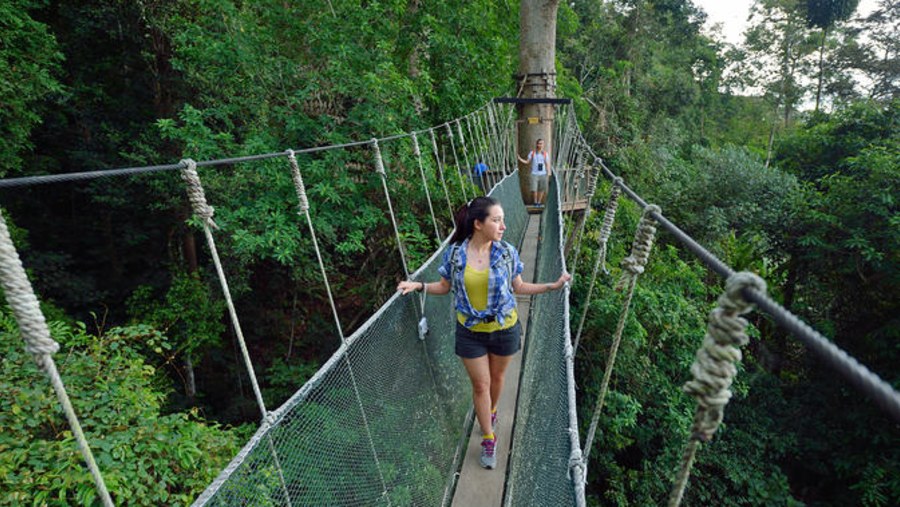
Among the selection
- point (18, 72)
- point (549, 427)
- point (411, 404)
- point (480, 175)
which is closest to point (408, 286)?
point (411, 404)

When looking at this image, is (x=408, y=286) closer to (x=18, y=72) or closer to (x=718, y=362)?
(x=718, y=362)

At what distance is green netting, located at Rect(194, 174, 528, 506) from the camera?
121 cm

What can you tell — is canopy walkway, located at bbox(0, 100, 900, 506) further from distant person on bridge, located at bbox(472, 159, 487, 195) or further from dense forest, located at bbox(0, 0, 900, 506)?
distant person on bridge, located at bbox(472, 159, 487, 195)

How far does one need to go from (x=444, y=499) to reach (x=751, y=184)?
26.2 feet

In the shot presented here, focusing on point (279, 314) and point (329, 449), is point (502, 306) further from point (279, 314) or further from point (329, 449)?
point (279, 314)

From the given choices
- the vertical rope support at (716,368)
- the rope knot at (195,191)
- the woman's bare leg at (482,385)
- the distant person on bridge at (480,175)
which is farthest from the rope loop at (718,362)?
the distant person on bridge at (480,175)

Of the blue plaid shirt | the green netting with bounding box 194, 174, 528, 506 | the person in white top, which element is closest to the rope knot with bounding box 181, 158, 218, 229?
the green netting with bounding box 194, 174, 528, 506

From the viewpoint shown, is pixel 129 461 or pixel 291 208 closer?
pixel 129 461

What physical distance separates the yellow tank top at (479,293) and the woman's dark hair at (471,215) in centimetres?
12

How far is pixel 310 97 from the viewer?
11.9 feet

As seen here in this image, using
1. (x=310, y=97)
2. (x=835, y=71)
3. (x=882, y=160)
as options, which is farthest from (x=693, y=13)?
(x=310, y=97)

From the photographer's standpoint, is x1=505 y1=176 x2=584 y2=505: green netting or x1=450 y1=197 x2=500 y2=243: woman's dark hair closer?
x1=505 y1=176 x2=584 y2=505: green netting

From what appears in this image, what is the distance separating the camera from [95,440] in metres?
1.73

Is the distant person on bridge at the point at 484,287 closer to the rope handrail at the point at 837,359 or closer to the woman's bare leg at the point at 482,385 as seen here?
the woman's bare leg at the point at 482,385
